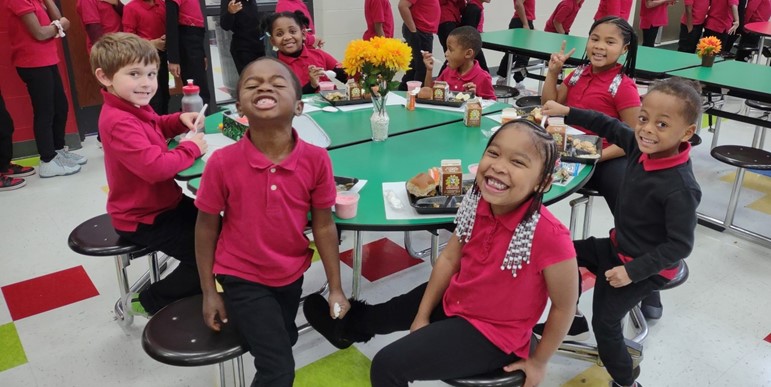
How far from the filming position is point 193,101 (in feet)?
8.86

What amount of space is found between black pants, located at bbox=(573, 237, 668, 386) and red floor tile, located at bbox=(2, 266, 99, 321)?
2.23 meters

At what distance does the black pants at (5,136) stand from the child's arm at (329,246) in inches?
123

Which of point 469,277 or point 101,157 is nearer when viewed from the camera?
point 469,277

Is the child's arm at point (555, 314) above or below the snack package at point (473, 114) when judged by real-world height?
below

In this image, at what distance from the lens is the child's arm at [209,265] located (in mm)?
1703

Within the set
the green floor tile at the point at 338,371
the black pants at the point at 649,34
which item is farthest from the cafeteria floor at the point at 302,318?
the black pants at the point at 649,34

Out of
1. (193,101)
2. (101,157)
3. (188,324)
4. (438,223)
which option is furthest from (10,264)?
(438,223)

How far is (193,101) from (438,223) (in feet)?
4.70

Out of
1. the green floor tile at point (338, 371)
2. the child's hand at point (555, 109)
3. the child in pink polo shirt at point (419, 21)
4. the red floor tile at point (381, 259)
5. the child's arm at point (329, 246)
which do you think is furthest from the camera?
the child in pink polo shirt at point (419, 21)

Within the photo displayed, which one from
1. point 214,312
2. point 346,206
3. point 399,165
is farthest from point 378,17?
point 214,312

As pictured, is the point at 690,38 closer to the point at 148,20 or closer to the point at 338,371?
the point at 148,20

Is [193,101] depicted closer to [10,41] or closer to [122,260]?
[122,260]

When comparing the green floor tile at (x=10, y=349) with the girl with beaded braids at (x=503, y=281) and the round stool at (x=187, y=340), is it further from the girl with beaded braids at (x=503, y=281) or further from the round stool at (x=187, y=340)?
the girl with beaded braids at (x=503, y=281)

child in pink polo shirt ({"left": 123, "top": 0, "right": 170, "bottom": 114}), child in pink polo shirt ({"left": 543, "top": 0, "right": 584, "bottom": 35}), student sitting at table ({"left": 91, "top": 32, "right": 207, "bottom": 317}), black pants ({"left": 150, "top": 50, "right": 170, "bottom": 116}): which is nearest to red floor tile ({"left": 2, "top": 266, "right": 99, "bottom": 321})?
student sitting at table ({"left": 91, "top": 32, "right": 207, "bottom": 317})
